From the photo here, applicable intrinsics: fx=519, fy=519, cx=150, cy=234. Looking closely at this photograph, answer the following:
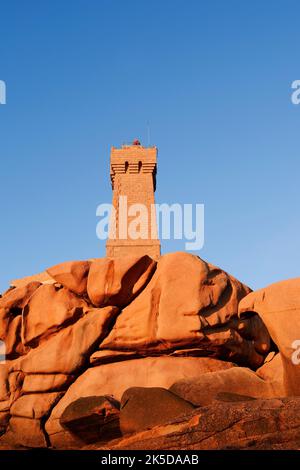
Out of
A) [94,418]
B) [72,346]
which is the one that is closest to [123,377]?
[72,346]

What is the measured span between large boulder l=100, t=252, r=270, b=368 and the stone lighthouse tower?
23.7 metres

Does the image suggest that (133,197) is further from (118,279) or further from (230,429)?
(230,429)

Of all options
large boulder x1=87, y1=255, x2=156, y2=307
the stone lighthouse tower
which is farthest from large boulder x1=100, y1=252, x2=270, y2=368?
the stone lighthouse tower

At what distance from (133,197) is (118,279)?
27.0m

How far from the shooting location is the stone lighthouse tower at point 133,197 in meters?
35.8

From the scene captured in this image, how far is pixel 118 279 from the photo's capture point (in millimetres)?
11695

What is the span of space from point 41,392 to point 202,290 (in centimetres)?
422

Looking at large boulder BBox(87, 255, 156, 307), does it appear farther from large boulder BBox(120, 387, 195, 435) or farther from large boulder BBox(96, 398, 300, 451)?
large boulder BBox(96, 398, 300, 451)

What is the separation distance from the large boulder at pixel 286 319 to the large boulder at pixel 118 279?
3.69 meters

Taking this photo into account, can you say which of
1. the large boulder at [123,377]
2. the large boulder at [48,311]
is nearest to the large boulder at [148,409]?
the large boulder at [123,377]

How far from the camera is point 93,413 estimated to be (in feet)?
28.8

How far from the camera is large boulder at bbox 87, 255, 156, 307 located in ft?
38.5
